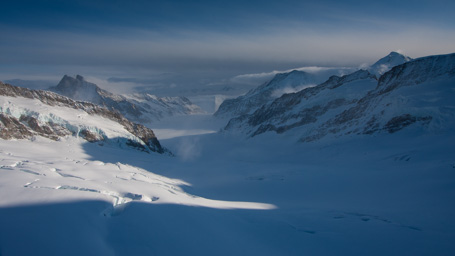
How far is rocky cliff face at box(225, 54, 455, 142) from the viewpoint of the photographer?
60.2 meters

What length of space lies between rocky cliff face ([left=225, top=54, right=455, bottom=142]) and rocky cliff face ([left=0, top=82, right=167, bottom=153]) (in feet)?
178

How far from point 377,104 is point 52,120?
8257cm

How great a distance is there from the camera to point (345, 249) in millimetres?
13266

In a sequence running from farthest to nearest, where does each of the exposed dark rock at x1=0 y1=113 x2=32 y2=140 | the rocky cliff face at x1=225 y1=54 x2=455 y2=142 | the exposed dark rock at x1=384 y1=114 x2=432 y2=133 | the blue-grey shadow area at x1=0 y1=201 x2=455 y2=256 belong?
the rocky cliff face at x1=225 y1=54 x2=455 y2=142, the exposed dark rock at x1=384 y1=114 x2=432 y2=133, the exposed dark rock at x1=0 y1=113 x2=32 y2=140, the blue-grey shadow area at x1=0 y1=201 x2=455 y2=256

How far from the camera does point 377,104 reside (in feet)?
246

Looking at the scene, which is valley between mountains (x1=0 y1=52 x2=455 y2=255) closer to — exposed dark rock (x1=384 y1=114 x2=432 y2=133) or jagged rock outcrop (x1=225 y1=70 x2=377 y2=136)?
exposed dark rock (x1=384 y1=114 x2=432 y2=133)

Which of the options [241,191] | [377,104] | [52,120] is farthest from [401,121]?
[52,120]

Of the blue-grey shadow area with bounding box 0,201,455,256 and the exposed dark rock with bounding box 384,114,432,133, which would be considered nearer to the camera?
the blue-grey shadow area with bounding box 0,201,455,256

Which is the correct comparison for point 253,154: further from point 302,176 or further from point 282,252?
point 282,252

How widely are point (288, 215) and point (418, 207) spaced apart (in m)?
10.1

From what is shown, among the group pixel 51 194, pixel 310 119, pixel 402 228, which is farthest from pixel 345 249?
pixel 310 119

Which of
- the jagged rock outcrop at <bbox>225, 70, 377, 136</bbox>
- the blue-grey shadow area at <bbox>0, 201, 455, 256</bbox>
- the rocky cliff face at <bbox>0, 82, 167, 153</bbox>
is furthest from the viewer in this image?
the jagged rock outcrop at <bbox>225, 70, 377, 136</bbox>

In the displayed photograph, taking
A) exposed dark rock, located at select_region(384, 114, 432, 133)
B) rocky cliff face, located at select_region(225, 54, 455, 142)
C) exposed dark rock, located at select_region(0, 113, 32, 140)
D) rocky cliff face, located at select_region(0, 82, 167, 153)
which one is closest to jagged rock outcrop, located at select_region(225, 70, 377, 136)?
rocky cliff face, located at select_region(225, 54, 455, 142)

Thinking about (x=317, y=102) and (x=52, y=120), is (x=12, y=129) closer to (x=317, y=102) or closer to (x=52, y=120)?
(x=52, y=120)
